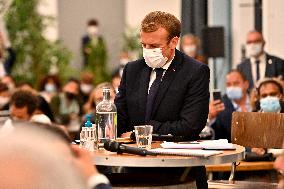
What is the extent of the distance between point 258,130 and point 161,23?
1.39 meters

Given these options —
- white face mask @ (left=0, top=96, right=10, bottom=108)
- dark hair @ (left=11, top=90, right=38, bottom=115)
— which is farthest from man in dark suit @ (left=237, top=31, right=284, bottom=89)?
dark hair @ (left=11, top=90, right=38, bottom=115)

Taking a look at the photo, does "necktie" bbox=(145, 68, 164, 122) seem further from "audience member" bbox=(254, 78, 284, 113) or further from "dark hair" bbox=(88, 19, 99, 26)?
"dark hair" bbox=(88, 19, 99, 26)

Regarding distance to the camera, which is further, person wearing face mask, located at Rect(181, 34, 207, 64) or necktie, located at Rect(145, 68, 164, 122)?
person wearing face mask, located at Rect(181, 34, 207, 64)

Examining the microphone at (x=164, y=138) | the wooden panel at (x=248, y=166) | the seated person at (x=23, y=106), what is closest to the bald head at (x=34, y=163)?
the microphone at (x=164, y=138)

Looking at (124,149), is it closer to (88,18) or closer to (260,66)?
(260,66)

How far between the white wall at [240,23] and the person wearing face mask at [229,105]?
316cm

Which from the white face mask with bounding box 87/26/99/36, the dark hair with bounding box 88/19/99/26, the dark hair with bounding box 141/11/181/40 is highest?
the dark hair with bounding box 88/19/99/26

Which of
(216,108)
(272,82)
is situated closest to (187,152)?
(272,82)

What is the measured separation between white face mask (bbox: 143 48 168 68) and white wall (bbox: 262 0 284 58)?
22.3 ft

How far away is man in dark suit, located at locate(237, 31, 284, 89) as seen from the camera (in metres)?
11.7

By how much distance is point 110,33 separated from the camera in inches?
1035

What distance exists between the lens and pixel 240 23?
14883mm

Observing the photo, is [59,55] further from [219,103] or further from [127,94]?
[127,94]

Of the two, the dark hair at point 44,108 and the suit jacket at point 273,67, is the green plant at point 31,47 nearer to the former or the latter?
the suit jacket at point 273,67
